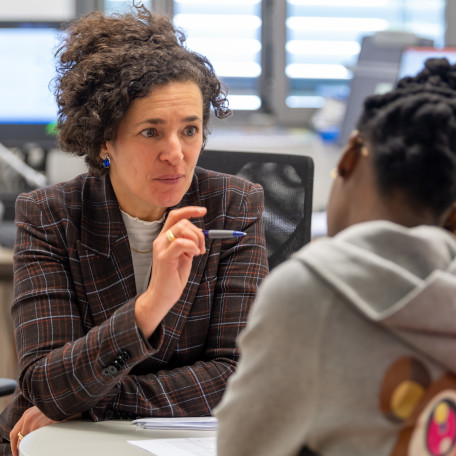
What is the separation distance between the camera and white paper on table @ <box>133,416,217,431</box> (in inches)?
50.0

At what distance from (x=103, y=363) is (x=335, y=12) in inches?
119

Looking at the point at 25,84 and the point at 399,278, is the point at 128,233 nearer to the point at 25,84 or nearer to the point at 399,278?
the point at 399,278

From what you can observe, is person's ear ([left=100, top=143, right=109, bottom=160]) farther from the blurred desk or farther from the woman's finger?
the blurred desk

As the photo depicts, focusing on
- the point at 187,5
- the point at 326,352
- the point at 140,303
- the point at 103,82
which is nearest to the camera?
the point at 326,352

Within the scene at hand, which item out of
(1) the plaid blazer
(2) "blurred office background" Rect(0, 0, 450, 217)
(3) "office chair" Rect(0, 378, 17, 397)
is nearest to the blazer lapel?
(1) the plaid blazer

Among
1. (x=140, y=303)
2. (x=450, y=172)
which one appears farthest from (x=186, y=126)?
(x=450, y=172)

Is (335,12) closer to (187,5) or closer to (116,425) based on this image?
(187,5)

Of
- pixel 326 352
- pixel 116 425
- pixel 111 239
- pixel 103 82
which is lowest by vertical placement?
pixel 116 425

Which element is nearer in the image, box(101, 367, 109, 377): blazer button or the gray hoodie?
the gray hoodie

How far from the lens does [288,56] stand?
4035mm

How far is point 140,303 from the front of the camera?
4.24 ft

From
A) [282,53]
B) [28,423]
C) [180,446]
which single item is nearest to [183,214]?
[180,446]

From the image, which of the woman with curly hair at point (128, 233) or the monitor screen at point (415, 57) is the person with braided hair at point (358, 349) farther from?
the monitor screen at point (415, 57)

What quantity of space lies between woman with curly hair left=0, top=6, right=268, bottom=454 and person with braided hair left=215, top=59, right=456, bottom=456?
1.94 ft
